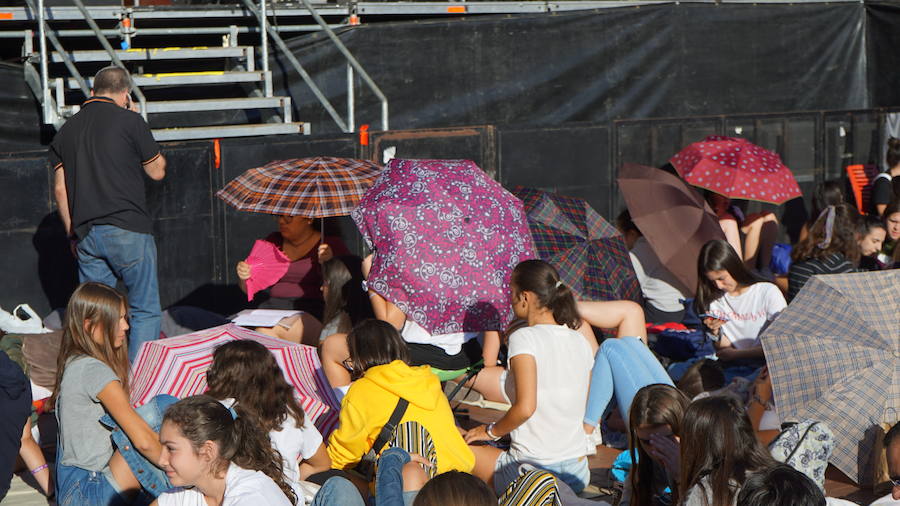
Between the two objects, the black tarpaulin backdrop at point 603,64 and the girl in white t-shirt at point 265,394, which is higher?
the black tarpaulin backdrop at point 603,64

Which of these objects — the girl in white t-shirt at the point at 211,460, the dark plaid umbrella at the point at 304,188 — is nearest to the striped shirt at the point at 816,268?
the dark plaid umbrella at the point at 304,188

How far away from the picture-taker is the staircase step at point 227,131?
30.7ft

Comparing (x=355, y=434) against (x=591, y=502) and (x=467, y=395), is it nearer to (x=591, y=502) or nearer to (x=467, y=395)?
(x=591, y=502)

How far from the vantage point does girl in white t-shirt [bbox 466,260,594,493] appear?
5.50 meters

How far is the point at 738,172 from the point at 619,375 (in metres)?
3.54

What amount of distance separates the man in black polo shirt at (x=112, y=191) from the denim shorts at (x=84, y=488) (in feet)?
6.20

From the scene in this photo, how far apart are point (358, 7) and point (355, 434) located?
7.30 metres

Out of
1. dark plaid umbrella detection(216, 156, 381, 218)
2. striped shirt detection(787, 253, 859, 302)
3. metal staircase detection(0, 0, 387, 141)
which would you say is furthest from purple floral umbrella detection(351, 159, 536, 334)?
metal staircase detection(0, 0, 387, 141)

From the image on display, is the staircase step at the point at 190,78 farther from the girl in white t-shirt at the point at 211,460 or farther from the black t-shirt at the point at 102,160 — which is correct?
the girl in white t-shirt at the point at 211,460

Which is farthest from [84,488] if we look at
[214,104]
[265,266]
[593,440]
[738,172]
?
[738,172]

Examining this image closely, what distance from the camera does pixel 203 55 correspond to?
33.1 feet

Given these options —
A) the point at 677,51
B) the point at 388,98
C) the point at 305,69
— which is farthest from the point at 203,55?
the point at 677,51

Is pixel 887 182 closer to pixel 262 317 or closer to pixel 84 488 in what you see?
pixel 262 317

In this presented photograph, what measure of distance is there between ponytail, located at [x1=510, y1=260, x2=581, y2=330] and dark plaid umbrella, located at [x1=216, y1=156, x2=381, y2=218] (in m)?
1.68
